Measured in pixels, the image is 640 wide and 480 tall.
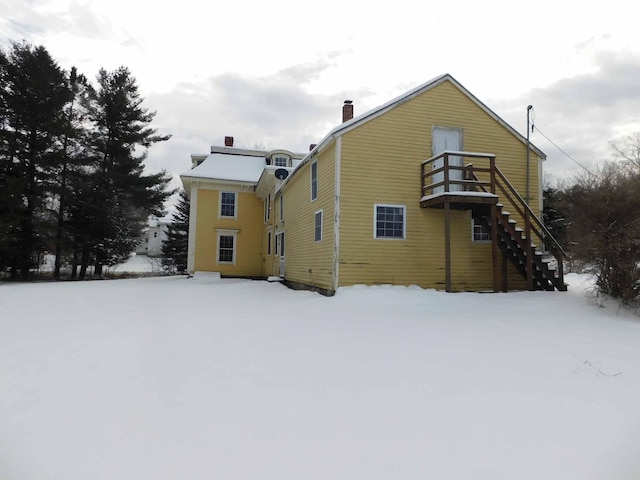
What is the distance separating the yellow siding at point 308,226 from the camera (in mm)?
11500

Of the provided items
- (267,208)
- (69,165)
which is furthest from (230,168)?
(69,165)

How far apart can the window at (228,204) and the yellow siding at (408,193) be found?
39.6 feet

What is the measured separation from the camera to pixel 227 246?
2155 centimetres

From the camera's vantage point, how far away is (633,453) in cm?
285

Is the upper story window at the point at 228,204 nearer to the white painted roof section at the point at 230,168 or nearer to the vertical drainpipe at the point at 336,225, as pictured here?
the white painted roof section at the point at 230,168

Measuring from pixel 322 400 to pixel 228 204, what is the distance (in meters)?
19.1

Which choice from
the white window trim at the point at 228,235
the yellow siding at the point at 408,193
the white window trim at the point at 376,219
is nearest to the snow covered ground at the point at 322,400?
the yellow siding at the point at 408,193

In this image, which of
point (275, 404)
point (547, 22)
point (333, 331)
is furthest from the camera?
point (547, 22)

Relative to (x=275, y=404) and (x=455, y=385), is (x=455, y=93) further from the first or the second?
(x=275, y=404)

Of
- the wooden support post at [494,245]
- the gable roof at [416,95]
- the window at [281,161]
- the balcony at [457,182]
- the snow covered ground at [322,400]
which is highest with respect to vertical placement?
the window at [281,161]

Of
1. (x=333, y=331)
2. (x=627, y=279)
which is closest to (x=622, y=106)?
(x=627, y=279)

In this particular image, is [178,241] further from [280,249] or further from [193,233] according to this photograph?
[280,249]

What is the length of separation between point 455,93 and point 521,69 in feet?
6.45

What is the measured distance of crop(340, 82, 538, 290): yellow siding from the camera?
11.1 metres
